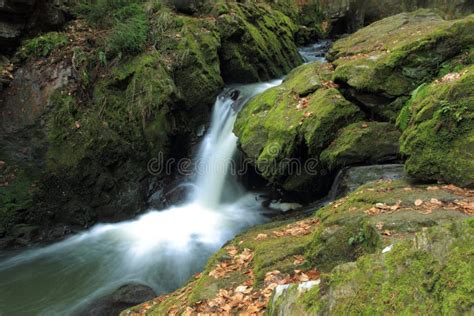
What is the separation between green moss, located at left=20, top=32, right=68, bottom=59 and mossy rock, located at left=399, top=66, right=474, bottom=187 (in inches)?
322

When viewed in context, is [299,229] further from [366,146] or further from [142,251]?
[142,251]

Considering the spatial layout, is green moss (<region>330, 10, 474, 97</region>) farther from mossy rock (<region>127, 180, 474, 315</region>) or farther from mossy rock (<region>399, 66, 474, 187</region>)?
mossy rock (<region>127, 180, 474, 315</region>)

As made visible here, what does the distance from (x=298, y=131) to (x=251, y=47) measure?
237 inches

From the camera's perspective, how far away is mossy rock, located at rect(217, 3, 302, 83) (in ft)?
38.7

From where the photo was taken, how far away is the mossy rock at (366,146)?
6.46 meters

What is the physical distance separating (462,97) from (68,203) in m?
7.86

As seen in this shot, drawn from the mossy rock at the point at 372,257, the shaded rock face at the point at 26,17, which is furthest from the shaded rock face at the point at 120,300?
the shaded rock face at the point at 26,17

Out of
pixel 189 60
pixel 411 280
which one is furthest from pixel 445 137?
pixel 189 60

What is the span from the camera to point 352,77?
24.3 ft

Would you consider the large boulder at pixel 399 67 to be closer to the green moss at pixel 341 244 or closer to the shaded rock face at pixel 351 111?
the shaded rock face at pixel 351 111

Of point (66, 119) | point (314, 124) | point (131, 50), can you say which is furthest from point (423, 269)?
point (131, 50)

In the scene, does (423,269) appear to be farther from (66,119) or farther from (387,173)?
(66,119)

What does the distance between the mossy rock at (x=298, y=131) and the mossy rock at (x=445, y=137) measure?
2084 millimetres

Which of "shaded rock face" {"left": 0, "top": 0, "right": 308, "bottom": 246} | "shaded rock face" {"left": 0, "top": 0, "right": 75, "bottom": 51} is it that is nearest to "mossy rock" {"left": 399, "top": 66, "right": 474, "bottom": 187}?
"shaded rock face" {"left": 0, "top": 0, "right": 308, "bottom": 246}
